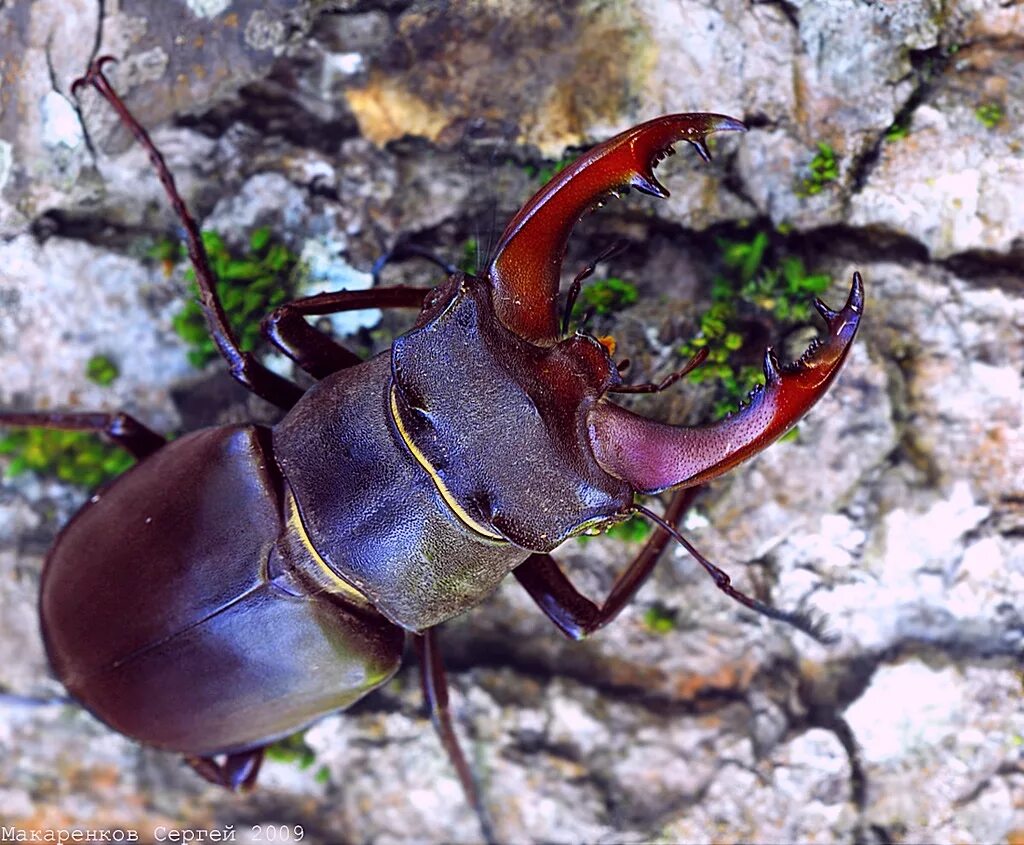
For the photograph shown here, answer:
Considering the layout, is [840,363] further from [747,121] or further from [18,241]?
[18,241]

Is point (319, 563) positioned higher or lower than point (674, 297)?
lower

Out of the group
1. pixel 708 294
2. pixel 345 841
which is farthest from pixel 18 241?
pixel 345 841

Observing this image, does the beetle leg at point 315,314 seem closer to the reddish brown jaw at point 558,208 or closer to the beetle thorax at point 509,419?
the beetle thorax at point 509,419

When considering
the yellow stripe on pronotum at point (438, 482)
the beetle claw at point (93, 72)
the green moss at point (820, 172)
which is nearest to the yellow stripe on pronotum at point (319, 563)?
the yellow stripe on pronotum at point (438, 482)

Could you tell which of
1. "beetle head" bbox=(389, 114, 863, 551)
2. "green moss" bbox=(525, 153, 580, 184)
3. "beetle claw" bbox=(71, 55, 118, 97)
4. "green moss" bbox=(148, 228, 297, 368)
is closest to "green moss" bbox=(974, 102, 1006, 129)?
"beetle head" bbox=(389, 114, 863, 551)

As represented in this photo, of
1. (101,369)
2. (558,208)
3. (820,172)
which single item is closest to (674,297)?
(820,172)

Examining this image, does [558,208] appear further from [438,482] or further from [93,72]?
[93,72]
